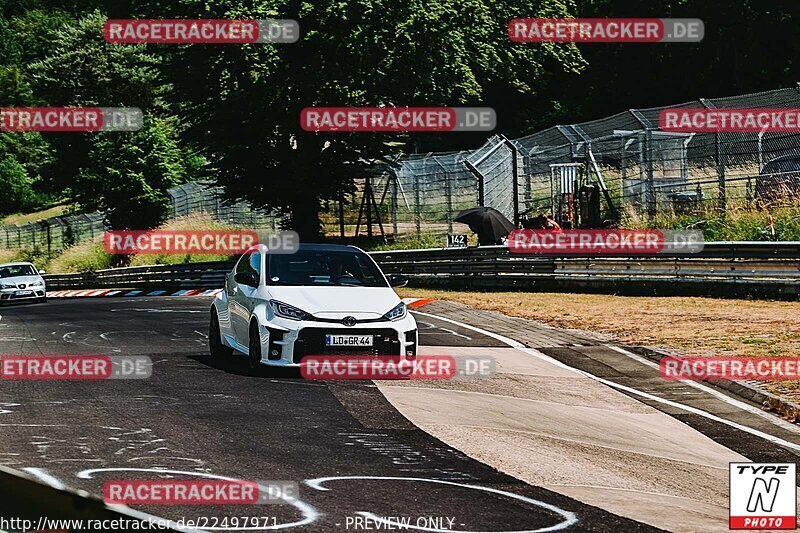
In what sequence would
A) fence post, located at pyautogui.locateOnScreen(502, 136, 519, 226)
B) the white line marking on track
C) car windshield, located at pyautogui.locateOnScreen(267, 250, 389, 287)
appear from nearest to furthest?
the white line marking on track
car windshield, located at pyautogui.locateOnScreen(267, 250, 389, 287)
fence post, located at pyautogui.locateOnScreen(502, 136, 519, 226)

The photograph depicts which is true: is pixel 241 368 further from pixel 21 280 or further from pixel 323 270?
pixel 21 280

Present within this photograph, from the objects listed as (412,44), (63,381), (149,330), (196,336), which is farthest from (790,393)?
(412,44)

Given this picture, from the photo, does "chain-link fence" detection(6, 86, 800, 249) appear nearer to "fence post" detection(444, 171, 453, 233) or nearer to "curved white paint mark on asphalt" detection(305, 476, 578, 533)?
"fence post" detection(444, 171, 453, 233)

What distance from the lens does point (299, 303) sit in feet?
44.8

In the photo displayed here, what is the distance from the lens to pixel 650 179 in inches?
1121

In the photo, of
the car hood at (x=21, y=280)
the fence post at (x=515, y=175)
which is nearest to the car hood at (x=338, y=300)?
the fence post at (x=515, y=175)

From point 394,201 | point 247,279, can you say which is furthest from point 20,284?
point 247,279

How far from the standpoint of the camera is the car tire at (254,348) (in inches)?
543

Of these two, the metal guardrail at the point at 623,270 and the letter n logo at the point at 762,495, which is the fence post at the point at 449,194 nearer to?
the metal guardrail at the point at 623,270

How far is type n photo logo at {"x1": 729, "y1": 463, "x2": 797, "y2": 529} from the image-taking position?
23.9 ft

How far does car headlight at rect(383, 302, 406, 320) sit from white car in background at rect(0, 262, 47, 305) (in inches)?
923

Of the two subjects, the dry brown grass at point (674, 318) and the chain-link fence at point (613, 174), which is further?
the chain-link fence at point (613, 174)

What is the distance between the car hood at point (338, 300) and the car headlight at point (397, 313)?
0.14 feet

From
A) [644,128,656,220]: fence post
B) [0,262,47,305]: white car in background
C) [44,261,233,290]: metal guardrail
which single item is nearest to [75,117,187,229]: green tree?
[44,261,233,290]: metal guardrail
